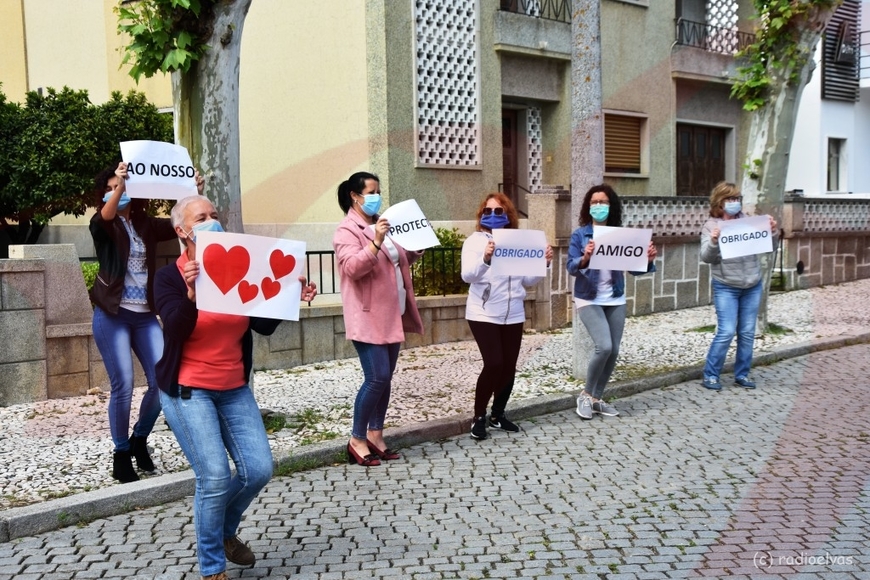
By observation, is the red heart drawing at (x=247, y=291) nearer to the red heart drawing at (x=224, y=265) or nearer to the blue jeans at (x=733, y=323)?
the red heart drawing at (x=224, y=265)

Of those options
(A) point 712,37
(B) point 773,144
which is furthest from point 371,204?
(A) point 712,37

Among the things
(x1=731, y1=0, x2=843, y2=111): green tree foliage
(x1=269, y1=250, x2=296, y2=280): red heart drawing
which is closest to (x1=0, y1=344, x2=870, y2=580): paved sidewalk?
(x1=269, y1=250, x2=296, y2=280): red heart drawing

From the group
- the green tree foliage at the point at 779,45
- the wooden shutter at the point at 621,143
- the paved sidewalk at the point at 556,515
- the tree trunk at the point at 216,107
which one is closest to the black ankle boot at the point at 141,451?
the paved sidewalk at the point at 556,515

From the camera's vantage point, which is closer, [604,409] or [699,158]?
[604,409]

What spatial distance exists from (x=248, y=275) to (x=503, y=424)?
11.4 feet

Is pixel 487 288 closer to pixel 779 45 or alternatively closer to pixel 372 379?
pixel 372 379

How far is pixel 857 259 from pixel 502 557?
16066mm

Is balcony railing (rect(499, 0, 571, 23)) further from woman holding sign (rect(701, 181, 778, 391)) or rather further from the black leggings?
the black leggings

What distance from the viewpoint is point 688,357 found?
10.1m

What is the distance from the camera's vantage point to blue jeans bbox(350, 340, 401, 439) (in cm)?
599

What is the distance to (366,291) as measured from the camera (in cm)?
596

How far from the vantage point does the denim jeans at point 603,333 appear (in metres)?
7.24

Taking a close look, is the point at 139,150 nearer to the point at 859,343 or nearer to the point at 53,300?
the point at 53,300

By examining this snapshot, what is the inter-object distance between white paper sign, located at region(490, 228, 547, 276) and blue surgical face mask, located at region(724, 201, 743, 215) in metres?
2.50
